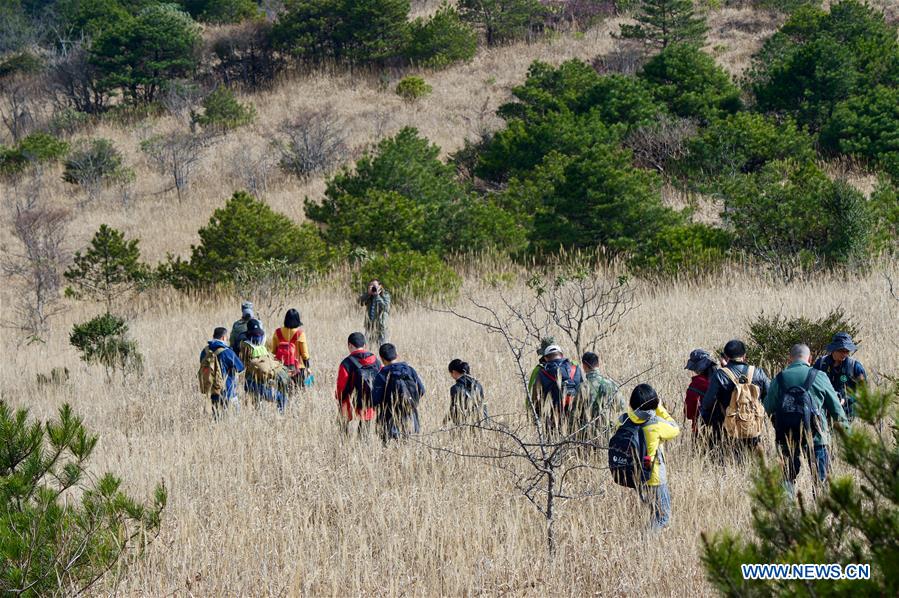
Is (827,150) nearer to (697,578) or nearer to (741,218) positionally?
(741,218)

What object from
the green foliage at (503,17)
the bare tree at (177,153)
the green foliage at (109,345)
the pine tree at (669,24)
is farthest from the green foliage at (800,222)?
the green foliage at (503,17)

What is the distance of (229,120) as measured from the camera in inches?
1342

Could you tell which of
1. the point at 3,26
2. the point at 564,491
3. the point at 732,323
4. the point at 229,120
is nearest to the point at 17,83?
the point at 3,26

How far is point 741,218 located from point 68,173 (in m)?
23.6

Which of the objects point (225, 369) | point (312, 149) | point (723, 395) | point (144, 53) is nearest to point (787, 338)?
point (723, 395)

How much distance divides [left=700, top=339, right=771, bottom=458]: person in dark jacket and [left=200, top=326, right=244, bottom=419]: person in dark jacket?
4.42 metres

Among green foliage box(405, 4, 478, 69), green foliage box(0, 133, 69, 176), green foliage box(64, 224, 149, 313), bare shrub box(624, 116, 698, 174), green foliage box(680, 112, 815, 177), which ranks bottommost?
green foliage box(64, 224, 149, 313)

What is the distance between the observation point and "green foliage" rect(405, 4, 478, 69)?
124 ft

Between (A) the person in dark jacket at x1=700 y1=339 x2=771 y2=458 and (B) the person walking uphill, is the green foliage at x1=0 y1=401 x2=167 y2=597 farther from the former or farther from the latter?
(B) the person walking uphill

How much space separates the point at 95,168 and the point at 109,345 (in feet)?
67.3

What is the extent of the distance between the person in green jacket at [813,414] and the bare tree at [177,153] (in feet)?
82.0

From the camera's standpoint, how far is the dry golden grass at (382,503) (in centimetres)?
488

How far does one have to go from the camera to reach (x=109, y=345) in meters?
11.6

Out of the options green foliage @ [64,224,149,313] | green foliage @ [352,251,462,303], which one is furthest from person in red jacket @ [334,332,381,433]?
green foliage @ [64,224,149,313]
